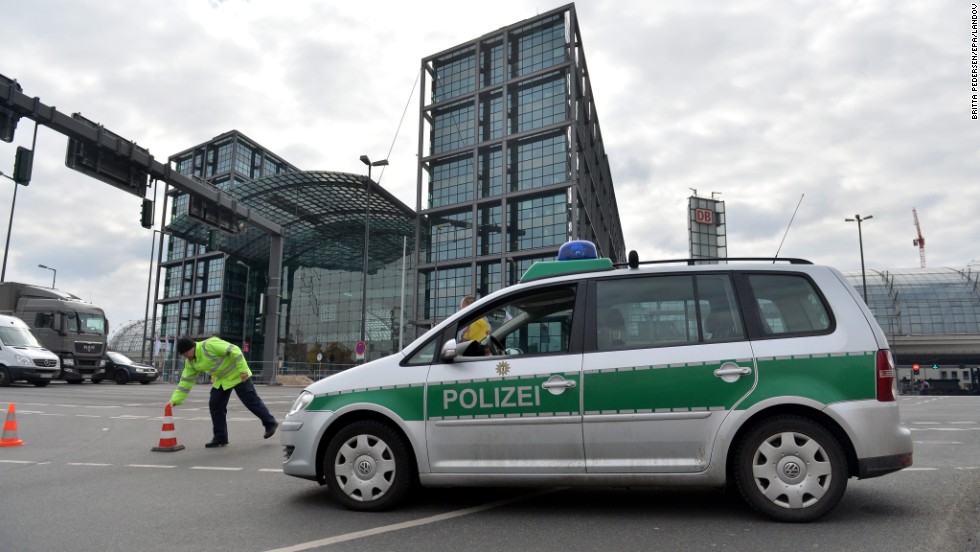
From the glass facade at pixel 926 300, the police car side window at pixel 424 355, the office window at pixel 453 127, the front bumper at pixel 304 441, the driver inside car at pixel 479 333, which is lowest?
the front bumper at pixel 304 441

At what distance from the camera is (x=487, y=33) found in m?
53.0

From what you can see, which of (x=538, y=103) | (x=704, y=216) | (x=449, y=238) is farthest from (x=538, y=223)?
(x=704, y=216)

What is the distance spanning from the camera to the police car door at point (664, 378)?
13.8ft

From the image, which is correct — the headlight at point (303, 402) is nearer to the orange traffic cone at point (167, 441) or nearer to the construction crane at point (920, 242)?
the orange traffic cone at point (167, 441)

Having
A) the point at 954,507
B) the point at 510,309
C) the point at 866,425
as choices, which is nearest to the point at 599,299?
the point at 510,309

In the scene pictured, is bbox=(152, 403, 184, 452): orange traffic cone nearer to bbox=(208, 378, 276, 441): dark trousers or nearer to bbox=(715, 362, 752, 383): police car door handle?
bbox=(208, 378, 276, 441): dark trousers

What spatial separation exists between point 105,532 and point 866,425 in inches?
189

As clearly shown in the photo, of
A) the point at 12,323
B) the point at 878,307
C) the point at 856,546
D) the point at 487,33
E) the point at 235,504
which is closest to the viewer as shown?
the point at 856,546

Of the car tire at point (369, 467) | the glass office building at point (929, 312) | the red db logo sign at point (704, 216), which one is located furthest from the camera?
the red db logo sign at point (704, 216)

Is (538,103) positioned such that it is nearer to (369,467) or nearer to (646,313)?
(646,313)

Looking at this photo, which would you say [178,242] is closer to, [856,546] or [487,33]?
[487,33]

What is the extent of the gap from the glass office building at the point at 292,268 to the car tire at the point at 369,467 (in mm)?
51973

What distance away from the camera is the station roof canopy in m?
53.9

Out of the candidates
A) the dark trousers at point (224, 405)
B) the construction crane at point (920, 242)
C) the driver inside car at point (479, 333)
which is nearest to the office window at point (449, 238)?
the dark trousers at point (224, 405)
